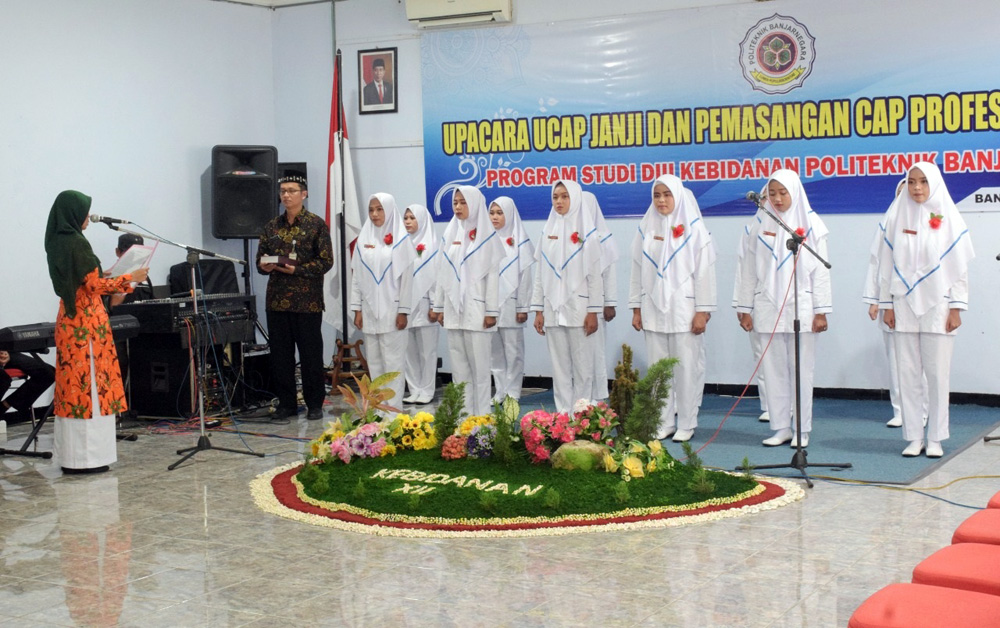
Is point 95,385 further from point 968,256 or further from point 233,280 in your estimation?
point 968,256

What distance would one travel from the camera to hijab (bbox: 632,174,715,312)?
23.9 feet

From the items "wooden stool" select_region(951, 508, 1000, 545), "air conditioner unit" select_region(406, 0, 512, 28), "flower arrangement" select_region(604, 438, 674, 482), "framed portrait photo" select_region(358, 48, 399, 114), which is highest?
"air conditioner unit" select_region(406, 0, 512, 28)

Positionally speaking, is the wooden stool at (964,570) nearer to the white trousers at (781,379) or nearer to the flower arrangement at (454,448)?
the flower arrangement at (454,448)

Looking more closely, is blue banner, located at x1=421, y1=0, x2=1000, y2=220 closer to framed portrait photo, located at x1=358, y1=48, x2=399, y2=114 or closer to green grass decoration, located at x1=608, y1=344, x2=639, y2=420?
framed portrait photo, located at x1=358, y1=48, x2=399, y2=114

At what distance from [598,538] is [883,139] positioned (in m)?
5.05

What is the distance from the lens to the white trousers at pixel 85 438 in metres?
6.65

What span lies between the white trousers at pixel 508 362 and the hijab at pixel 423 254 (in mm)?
722

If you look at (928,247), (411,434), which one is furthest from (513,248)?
(928,247)

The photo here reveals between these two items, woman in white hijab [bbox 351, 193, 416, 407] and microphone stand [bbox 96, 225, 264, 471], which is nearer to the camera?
microphone stand [bbox 96, 225, 264, 471]

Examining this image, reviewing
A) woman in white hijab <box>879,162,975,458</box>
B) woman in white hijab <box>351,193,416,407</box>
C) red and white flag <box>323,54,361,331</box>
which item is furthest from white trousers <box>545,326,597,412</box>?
red and white flag <box>323,54,361,331</box>

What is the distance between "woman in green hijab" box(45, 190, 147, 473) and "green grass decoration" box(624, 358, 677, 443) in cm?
310

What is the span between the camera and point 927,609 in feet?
7.71

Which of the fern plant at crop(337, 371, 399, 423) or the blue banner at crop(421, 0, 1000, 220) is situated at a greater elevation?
the blue banner at crop(421, 0, 1000, 220)

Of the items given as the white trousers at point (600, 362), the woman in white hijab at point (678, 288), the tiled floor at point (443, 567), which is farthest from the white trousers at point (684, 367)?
the tiled floor at point (443, 567)
